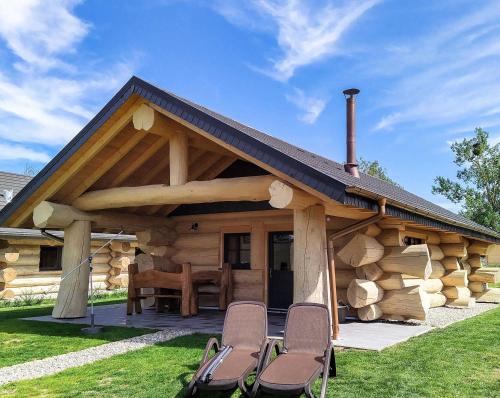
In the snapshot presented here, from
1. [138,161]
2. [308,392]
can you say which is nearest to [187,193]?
[138,161]

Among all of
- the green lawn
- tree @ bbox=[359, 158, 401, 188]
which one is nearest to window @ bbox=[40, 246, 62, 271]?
the green lawn

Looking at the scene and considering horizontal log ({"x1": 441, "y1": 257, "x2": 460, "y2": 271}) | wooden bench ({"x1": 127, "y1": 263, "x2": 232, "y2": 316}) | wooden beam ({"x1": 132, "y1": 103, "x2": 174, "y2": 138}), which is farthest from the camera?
horizontal log ({"x1": 441, "y1": 257, "x2": 460, "y2": 271})

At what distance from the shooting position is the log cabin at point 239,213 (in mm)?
7879

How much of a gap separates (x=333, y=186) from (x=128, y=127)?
463cm

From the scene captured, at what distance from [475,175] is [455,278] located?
28515mm

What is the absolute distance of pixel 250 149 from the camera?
311 inches

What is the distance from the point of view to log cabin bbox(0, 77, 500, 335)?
7.88 meters

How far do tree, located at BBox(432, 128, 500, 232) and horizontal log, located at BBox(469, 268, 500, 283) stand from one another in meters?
22.9

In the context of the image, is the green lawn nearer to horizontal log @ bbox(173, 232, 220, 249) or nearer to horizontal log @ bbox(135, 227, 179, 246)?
horizontal log @ bbox(135, 227, 179, 246)

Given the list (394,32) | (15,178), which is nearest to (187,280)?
(394,32)

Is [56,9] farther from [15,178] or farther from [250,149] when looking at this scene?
[15,178]

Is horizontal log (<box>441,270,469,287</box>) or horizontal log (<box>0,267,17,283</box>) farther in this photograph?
horizontal log (<box>0,267,17,283</box>)

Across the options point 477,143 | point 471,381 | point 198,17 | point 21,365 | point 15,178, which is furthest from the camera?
point 477,143

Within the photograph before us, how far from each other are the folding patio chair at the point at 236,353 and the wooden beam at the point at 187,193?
291cm
